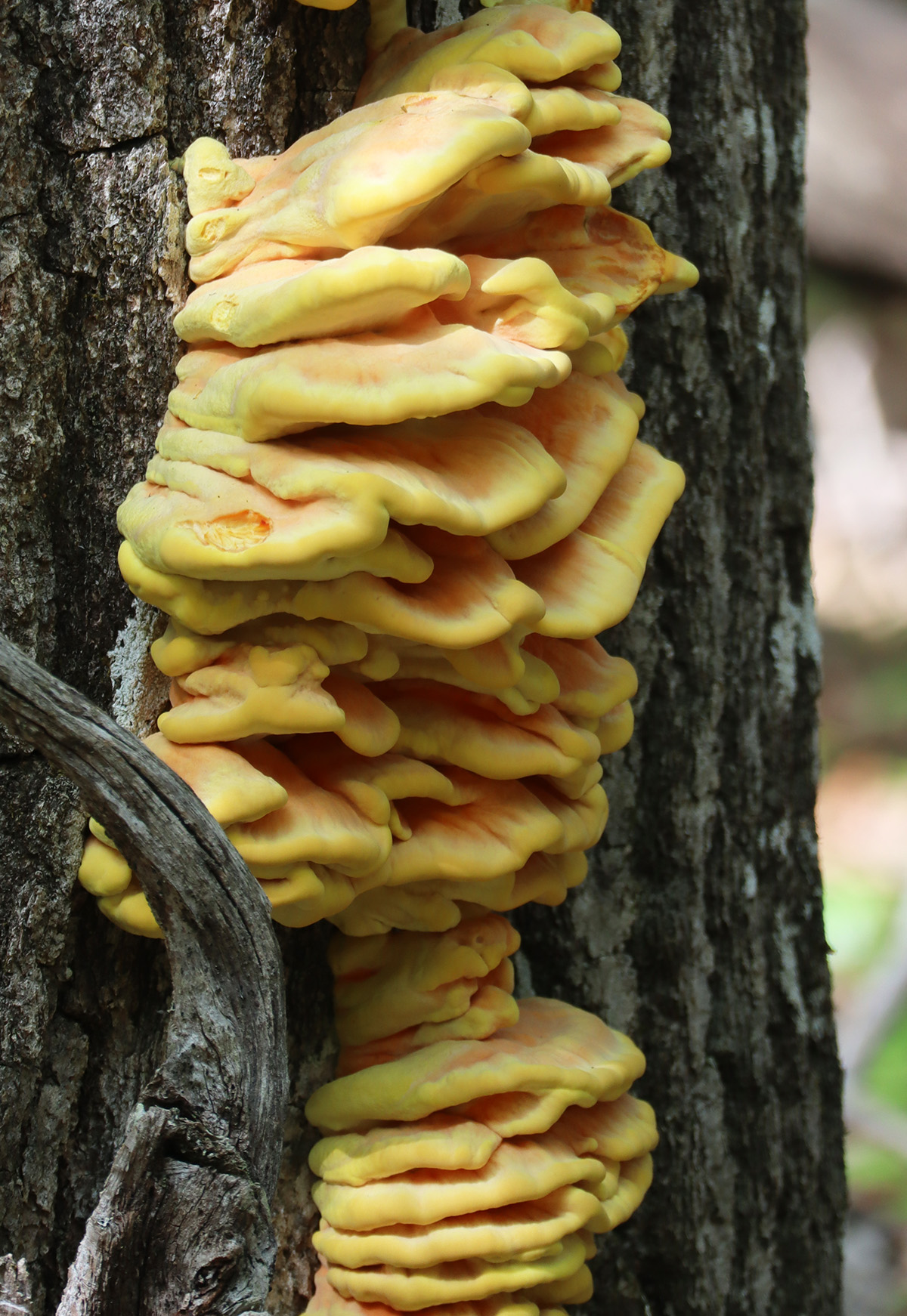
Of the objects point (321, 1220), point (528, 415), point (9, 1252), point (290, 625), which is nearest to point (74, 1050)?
point (9, 1252)

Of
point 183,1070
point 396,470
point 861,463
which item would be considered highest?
point 861,463

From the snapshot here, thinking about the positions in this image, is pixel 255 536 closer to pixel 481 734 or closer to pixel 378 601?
pixel 378 601

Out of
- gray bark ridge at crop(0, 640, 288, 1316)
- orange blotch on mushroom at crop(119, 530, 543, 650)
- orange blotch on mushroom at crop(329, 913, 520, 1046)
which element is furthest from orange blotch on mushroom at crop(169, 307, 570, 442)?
orange blotch on mushroom at crop(329, 913, 520, 1046)

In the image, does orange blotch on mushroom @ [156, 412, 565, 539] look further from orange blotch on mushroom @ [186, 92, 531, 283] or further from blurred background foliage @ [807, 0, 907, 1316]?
blurred background foliage @ [807, 0, 907, 1316]

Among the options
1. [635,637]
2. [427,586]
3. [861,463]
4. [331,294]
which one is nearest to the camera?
[331,294]

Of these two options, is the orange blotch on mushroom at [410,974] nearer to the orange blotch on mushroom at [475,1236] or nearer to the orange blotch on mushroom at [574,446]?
the orange blotch on mushroom at [475,1236]

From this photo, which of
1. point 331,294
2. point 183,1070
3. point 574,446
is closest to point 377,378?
point 331,294
